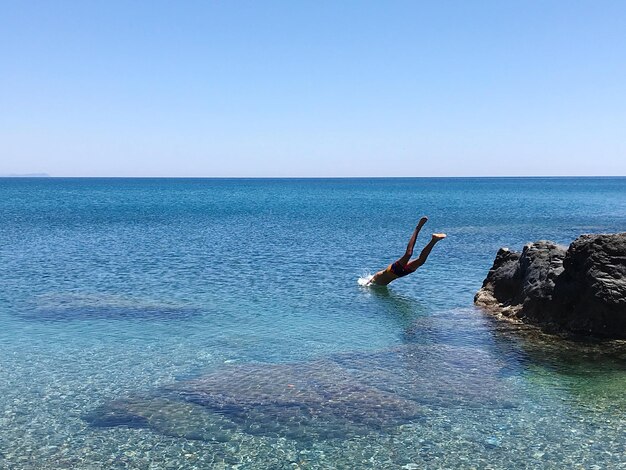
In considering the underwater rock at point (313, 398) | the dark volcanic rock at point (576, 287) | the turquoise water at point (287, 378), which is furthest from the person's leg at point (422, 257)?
the underwater rock at point (313, 398)

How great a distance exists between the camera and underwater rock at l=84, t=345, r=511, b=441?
12719 millimetres

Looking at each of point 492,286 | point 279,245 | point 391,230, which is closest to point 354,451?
point 492,286

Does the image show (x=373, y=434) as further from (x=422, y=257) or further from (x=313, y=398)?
(x=422, y=257)

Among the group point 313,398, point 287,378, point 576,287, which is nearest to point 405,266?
point 576,287

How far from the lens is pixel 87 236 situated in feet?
180

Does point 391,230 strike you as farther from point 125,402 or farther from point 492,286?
point 125,402

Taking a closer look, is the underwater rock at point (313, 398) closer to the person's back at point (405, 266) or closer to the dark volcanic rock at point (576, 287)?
the dark volcanic rock at point (576, 287)

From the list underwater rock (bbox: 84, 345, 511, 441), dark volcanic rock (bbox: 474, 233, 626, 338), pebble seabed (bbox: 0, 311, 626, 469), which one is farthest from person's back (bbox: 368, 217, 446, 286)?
pebble seabed (bbox: 0, 311, 626, 469)

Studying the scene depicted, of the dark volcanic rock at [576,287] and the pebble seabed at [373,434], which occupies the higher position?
the dark volcanic rock at [576,287]

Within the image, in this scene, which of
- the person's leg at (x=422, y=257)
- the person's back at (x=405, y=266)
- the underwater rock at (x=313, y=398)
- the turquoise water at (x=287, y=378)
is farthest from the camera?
the person's back at (x=405, y=266)

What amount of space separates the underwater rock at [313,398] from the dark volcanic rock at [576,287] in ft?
15.2

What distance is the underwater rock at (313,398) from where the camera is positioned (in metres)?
12.7

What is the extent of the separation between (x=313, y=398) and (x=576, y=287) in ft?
35.1

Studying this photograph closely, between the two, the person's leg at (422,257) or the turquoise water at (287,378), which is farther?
the person's leg at (422,257)
